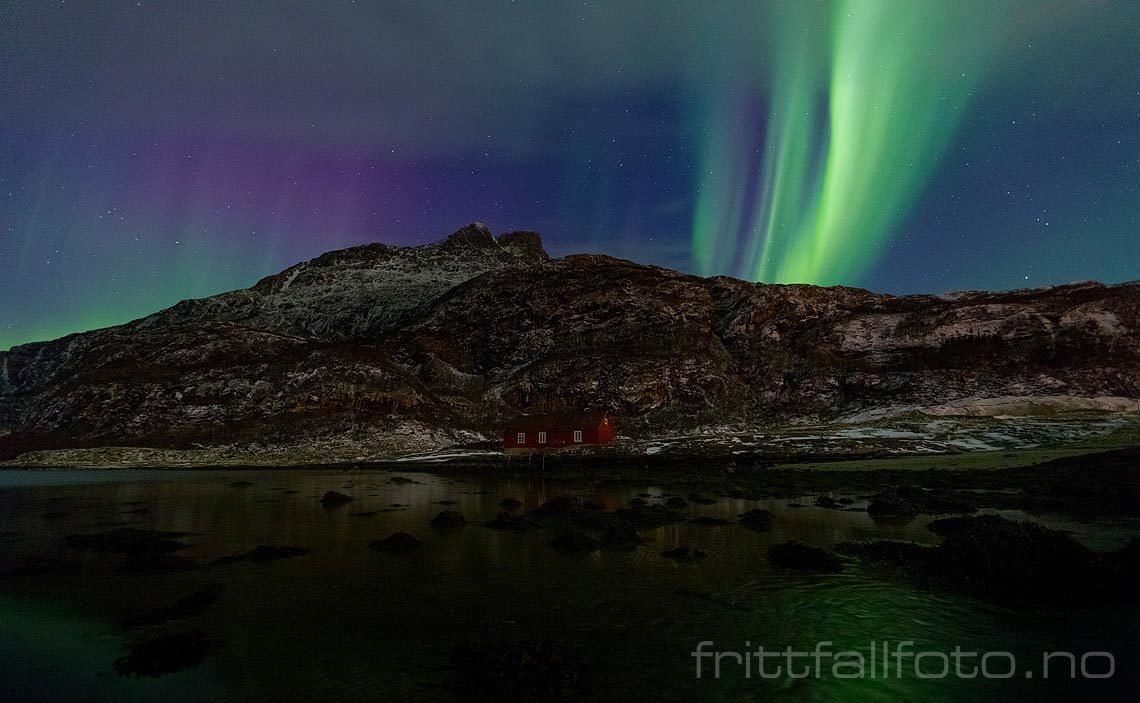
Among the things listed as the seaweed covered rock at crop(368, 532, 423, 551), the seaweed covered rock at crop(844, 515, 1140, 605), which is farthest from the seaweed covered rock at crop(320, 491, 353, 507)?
→ the seaweed covered rock at crop(844, 515, 1140, 605)

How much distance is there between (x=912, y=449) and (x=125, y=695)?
89.6m

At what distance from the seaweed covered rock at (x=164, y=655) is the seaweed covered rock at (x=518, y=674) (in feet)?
20.4

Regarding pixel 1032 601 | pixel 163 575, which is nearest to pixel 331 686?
pixel 163 575

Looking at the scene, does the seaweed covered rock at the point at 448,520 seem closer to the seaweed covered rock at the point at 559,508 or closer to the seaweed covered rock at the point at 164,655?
the seaweed covered rock at the point at 559,508

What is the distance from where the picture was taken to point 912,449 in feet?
258

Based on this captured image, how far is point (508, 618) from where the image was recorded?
50.8 ft

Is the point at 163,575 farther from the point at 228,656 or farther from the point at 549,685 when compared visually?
the point at 549,685

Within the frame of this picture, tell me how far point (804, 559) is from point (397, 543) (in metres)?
17.6

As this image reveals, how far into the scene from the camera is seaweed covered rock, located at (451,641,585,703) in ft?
35.1

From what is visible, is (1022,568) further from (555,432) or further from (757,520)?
(555,432)

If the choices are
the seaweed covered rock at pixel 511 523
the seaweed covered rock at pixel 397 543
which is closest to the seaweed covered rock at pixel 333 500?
the seaweed covered rock at pixel 511 523

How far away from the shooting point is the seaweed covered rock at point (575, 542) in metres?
24.6

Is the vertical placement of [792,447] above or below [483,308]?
below

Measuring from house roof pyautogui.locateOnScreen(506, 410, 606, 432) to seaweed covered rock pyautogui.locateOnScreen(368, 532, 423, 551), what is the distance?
70.7 metres
